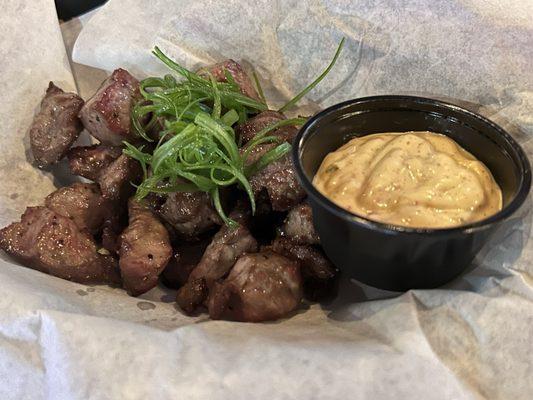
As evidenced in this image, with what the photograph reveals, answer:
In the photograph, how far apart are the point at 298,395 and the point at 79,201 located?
131 centimetres

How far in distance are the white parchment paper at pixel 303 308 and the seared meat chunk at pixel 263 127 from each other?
0.39 metres

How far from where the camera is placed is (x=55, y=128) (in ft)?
8.56

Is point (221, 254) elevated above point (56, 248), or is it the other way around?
point (221, 254)

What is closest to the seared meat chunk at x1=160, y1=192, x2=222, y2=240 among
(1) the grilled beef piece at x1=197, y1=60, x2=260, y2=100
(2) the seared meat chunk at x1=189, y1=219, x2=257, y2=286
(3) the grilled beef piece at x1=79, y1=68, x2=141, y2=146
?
(2) the seared meat chunk at x1=189, y1=219, x2=257, y2=286

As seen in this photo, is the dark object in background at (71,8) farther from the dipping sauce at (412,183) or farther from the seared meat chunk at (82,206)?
the dipping sauce at (412,183)

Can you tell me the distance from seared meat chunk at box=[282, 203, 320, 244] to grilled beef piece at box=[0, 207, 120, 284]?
68 cm

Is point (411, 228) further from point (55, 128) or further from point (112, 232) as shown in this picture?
point (55, 128)

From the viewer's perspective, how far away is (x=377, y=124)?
229cm

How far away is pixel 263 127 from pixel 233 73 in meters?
0.34

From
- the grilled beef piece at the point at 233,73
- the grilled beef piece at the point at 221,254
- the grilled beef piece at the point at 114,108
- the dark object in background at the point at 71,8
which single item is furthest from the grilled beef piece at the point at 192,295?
the dark object in background at the point at 71,8

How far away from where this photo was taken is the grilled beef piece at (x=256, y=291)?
6.64 ft

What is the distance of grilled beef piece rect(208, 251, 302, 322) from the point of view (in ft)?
6.64

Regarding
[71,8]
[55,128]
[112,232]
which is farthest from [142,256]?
[71,8]

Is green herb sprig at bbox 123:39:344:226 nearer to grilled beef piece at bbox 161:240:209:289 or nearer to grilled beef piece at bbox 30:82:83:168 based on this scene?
grilled beef piece at bbox 161:240:209:289
